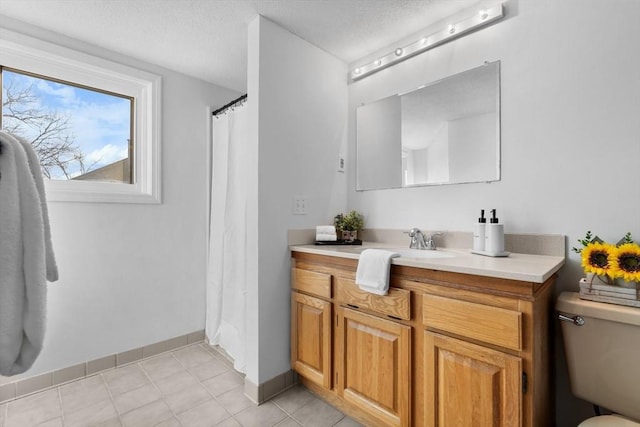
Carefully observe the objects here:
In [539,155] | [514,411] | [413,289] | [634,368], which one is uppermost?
[539,155]

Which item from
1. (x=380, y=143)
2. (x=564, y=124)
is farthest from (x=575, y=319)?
(x=380, y=143)

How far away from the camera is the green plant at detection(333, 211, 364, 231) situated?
2.14m

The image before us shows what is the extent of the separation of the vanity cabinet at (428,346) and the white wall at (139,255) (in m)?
1.27

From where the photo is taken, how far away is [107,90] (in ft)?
7.52

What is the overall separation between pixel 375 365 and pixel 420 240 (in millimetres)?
755

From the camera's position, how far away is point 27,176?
35.7 inches

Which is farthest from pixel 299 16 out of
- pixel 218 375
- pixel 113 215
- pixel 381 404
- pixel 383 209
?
pixel 218 375

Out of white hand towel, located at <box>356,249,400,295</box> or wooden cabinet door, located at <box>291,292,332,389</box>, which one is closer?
white hand towel, located at <box>356,249,400,295</box>

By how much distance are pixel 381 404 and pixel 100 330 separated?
6.44 ft

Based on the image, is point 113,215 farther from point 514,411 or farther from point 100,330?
point 514,411

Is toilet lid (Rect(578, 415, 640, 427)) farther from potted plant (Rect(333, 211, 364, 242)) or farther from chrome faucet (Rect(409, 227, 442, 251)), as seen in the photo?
potted plant (Rect(333, 211, 364, 242))

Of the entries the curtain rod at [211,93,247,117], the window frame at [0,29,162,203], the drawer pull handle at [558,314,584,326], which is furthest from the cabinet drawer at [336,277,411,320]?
the window frame at [0,29,162,203]

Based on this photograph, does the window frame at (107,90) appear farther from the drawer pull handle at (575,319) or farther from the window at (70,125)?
the drawer pull handle at (575,319)

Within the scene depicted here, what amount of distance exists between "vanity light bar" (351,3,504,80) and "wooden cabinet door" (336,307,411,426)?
1.65 m
